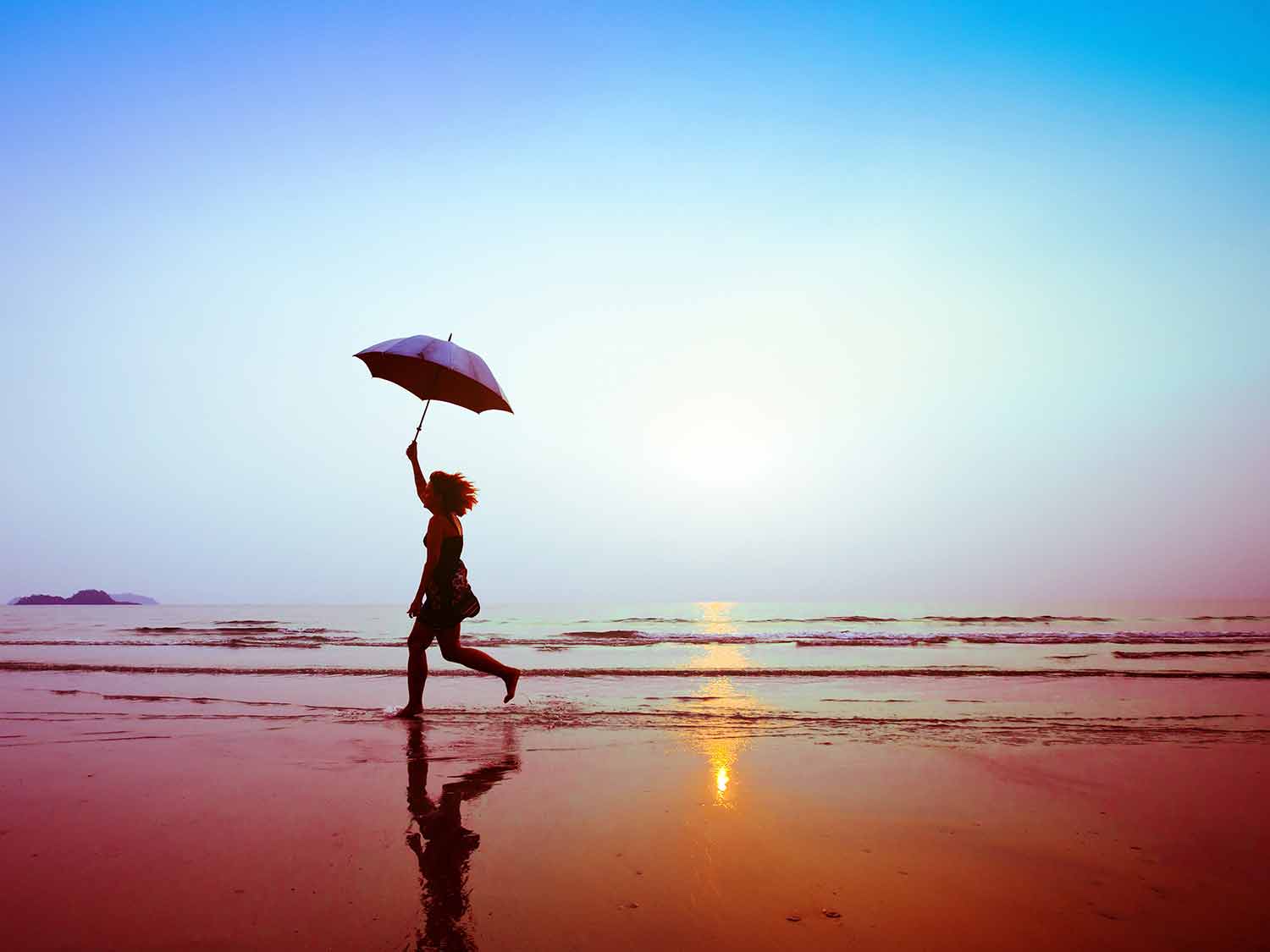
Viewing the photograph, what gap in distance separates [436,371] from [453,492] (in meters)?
1.26

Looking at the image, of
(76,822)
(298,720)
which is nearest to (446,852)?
(76,822)

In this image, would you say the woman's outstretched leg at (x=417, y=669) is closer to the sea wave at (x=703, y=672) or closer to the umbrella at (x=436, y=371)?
the umbrella at (x=436, y=371)

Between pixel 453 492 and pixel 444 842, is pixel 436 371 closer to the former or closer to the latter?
pixel 453 492

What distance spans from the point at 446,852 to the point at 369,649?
52.9ft

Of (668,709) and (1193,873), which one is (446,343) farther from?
(1193,873)

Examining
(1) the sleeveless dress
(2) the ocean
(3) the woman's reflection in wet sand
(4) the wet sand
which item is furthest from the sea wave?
(3) the woman's reflection in wet sand

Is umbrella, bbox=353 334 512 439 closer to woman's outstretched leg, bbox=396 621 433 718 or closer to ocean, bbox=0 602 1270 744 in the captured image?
woman's outstretched leg, bbox=396 621 433 718

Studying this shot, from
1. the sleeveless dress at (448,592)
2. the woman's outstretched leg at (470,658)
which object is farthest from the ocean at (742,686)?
the sleeveless dress at (448,592)

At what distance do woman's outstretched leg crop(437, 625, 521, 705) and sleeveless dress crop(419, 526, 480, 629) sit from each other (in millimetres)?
116

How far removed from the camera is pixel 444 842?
354 cm

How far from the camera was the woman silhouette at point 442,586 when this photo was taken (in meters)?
7.46

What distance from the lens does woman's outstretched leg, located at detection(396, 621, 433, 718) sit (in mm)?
7414

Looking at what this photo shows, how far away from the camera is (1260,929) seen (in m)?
2.69

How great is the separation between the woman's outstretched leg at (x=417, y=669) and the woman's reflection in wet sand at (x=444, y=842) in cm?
160
